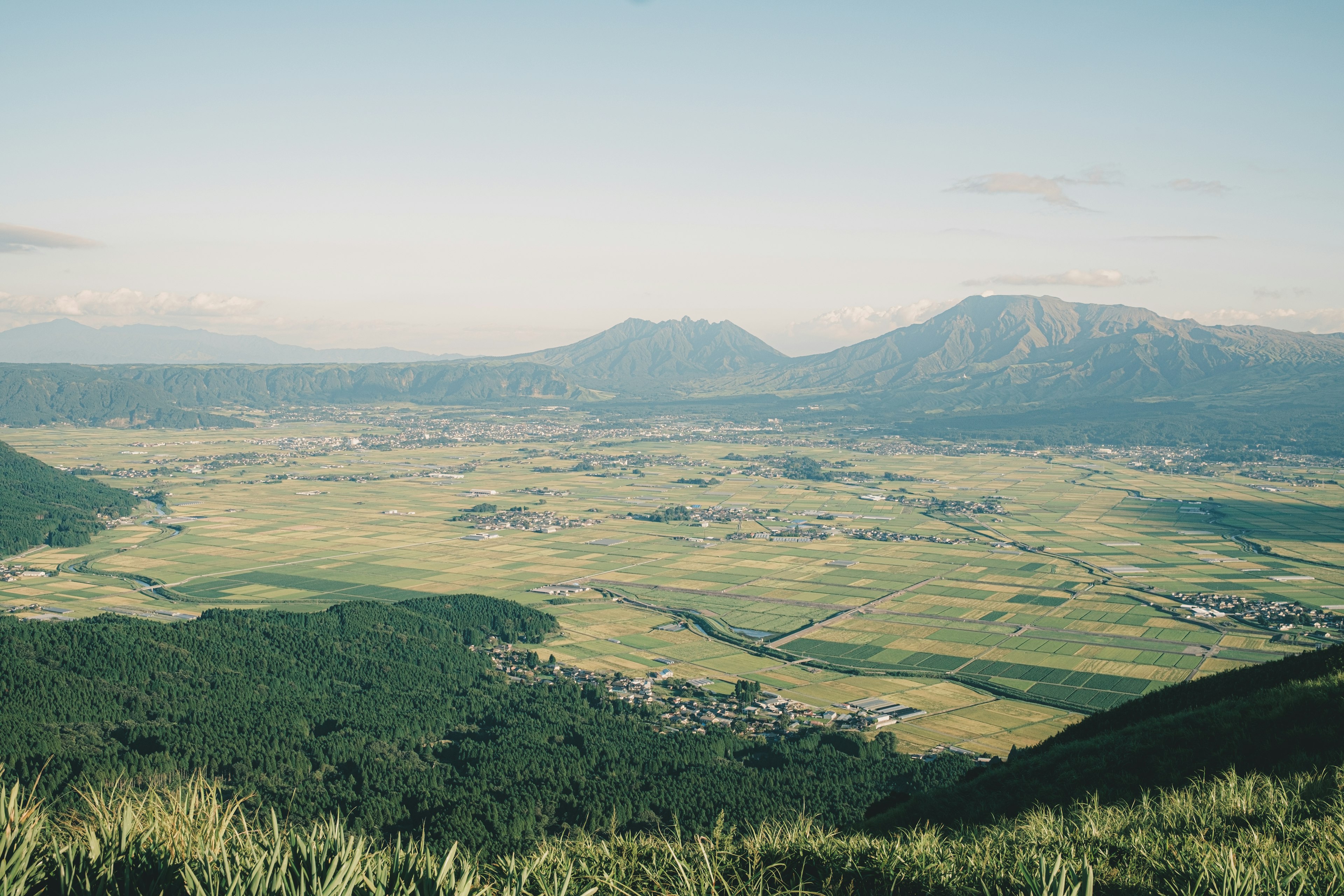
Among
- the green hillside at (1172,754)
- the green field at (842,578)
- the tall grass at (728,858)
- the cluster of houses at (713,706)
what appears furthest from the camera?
the green field at (842,578)

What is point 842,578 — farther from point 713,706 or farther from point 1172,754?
point 1172,754

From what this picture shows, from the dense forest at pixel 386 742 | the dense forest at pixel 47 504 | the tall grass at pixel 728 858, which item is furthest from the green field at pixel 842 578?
the tall grass at pixel 728 858

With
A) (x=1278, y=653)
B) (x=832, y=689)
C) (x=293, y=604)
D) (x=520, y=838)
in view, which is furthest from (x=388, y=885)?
(x=293, y=604)

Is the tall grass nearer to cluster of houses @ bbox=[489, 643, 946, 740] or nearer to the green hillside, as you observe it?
the green hillside

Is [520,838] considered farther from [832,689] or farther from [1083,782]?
[832,689]

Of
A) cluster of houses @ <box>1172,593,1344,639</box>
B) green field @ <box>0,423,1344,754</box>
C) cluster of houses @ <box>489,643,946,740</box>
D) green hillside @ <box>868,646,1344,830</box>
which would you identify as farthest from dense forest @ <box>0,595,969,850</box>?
cluster of houses @ <box>1172,593,1344,639</box>

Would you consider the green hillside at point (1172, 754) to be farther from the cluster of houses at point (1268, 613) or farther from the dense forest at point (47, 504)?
the dense forest at point (47, 504)

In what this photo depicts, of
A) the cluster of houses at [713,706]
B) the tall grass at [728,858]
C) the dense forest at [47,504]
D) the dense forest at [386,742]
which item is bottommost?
the cluster of houses at [713,706]
